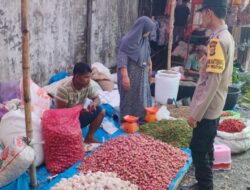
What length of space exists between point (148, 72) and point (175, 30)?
18.5 feet

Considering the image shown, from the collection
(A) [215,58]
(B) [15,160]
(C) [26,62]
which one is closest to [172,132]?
(A) [215,58]

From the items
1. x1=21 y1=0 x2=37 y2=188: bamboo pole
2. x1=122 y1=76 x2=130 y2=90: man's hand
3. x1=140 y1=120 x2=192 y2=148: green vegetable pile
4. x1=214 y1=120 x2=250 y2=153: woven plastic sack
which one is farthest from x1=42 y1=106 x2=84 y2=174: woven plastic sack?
x1=214 y1=120 x2=250 y2=153: woven plastic sack

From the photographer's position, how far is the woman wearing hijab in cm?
469

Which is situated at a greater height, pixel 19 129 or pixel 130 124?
pixel 19 129

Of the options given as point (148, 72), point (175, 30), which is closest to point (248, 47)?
point (175, 30)

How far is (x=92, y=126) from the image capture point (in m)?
4.29

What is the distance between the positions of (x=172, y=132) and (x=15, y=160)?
7.56ft

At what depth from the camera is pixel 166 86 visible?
6203 millimetres

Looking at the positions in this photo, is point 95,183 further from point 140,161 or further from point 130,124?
point 130,124

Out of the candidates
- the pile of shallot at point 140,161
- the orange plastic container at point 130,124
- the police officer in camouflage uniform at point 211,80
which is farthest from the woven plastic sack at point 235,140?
the police officer in camouflage uniform at point 211,80

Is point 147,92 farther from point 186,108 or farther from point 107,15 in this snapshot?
point 107,15

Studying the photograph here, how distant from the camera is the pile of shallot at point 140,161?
129 inches

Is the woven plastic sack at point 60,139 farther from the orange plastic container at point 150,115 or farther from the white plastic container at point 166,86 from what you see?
the white plastic container at point 166,86

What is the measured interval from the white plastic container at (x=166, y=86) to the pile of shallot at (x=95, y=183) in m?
3.39
